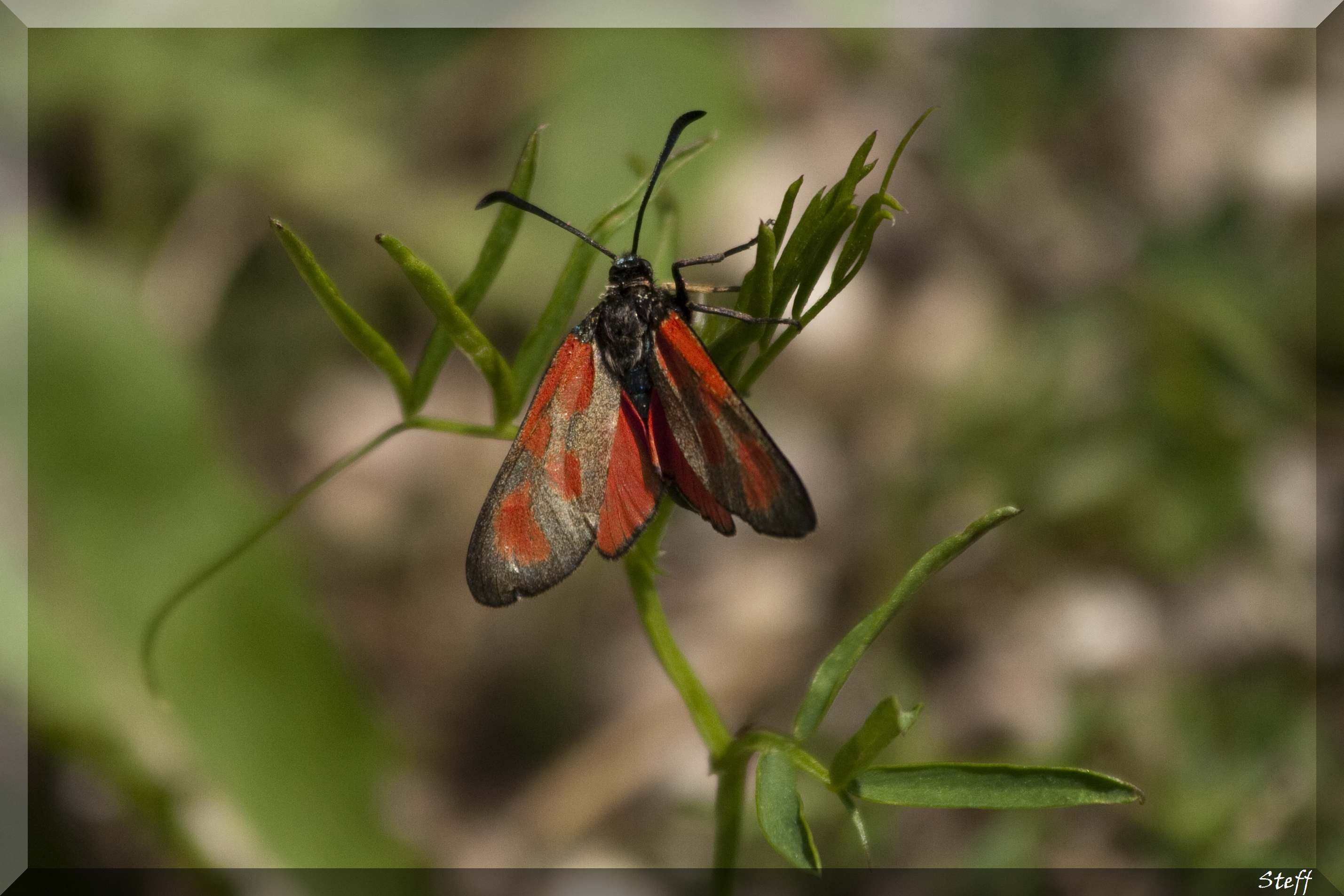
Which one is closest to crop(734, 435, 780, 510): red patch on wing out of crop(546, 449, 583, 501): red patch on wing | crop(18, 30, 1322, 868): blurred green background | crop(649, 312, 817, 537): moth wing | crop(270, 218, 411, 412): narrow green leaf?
crop(649, 312, 817, 537): moth wing

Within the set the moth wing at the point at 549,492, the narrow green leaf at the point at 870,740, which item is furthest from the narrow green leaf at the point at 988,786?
the moth wing at the point at 549,492

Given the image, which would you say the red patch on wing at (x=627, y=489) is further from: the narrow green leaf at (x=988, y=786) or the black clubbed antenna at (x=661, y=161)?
the narrow green leaf at (x=988, y=786)

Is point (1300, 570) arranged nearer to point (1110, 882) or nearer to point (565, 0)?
point (1110, 882)

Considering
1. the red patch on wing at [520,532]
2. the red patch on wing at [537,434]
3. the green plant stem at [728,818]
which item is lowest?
the green plant stem at [728,818]

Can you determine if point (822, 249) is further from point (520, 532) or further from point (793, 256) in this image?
point (520, 532)

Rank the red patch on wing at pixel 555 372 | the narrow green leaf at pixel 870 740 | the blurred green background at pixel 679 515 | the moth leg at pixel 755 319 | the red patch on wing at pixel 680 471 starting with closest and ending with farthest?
the narrow green leaf at pixel 870 740 < the moth leg at pixel 755 319 < the red patch on wing at pixel 680 471 < the red patch on wing at pixel 555 372 < the blurred green background at pixel 679 515

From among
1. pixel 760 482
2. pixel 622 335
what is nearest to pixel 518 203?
pixel 622 335

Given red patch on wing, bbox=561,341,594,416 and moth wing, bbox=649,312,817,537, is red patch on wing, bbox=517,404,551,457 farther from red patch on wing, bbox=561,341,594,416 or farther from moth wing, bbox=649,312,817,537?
moth wing, bbox=649,312,817,537
